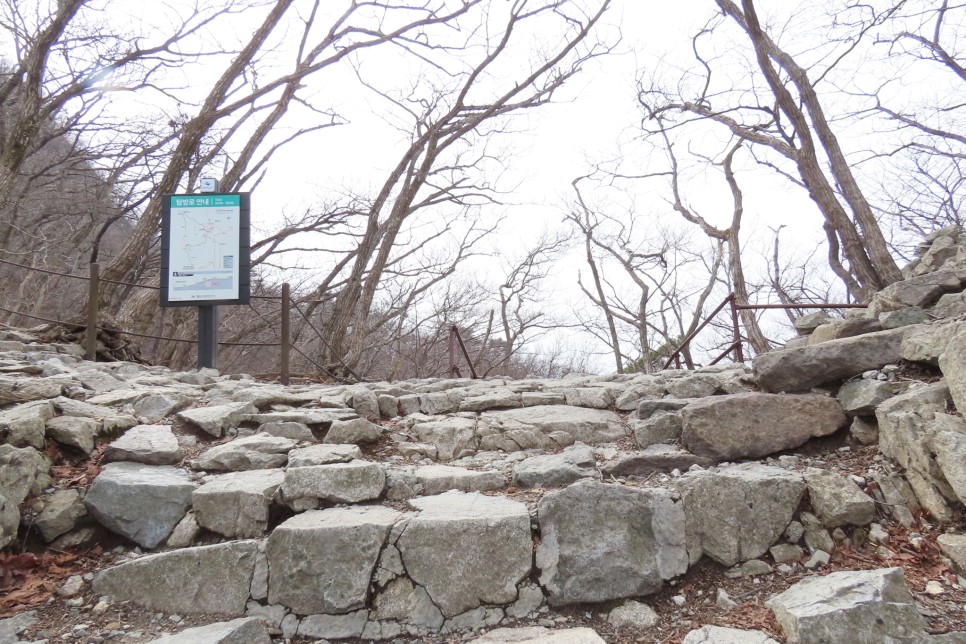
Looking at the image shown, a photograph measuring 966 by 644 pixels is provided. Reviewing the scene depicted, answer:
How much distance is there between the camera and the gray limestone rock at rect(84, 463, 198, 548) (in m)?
2.83

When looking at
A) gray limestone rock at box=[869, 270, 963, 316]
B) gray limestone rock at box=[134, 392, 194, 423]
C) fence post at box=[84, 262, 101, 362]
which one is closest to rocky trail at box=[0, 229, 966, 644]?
gray limestone rock at box=[134, 392, 194, 423]

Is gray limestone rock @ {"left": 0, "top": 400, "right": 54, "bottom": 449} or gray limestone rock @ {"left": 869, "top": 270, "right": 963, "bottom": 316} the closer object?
gray limestone rock @ {"left": 0, "top": 400, "right": 54, "bottom": 449}

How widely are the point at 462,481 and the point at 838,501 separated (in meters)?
1.95

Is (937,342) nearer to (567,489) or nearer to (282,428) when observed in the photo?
(567,489)

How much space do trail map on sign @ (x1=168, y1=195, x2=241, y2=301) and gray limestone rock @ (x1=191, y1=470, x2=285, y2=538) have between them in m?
4.41

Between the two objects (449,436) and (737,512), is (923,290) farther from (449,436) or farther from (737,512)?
(449,436)

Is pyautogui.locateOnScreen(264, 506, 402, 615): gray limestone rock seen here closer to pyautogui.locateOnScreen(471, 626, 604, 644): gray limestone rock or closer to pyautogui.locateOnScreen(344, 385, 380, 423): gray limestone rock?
pyautogui.locateOnScreen(471, 626, 604, 644): gray limestone rock

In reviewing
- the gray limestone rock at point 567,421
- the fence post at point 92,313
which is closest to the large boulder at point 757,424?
the gray limestone rock at point 567,421

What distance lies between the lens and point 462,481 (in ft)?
10.5

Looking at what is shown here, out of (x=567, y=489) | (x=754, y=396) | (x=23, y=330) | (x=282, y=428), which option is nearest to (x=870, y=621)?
(x=567, y=489)

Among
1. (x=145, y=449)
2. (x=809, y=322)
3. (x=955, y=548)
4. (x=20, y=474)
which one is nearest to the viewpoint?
(x=955, y=548)

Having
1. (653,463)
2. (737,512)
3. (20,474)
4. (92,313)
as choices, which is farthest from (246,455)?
(92,313)

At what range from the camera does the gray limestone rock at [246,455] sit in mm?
3314

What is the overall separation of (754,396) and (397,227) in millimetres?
9685
